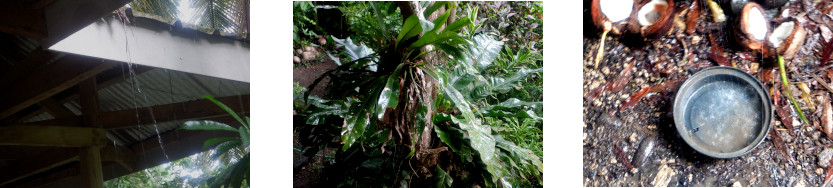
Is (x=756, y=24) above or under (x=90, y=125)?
above

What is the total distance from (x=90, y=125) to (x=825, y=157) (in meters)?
1.60

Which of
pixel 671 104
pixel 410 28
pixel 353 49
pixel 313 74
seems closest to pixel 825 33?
pixel 671 104

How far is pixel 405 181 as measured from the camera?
1212mm

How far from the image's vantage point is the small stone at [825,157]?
118 centimetres

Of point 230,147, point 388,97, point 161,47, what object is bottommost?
point 230,147

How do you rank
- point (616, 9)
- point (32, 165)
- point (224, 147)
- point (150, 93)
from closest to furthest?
point (32, 165) → point (150, 93) → point (224, 147) → point (616, 9)

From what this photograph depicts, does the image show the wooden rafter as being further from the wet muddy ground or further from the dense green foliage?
the wet muddy ground

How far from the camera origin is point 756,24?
3.83ft

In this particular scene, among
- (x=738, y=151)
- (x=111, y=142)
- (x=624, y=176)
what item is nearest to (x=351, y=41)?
(x=111, y=142)

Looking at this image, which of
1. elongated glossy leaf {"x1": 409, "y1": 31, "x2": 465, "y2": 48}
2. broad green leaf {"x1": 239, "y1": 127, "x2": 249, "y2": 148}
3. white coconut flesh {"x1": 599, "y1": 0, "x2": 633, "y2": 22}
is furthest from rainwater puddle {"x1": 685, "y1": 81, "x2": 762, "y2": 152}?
broad green leaf {"x1": 239, "y1": 127, "x2": 249, "y2": 148}

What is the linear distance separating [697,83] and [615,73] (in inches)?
7.2

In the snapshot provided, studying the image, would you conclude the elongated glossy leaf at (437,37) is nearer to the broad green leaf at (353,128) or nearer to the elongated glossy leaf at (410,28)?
the elongated glossy leaf at (410,28)

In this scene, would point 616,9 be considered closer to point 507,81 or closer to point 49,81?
point 507,81

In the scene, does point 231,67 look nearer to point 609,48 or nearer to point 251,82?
point 251,82
